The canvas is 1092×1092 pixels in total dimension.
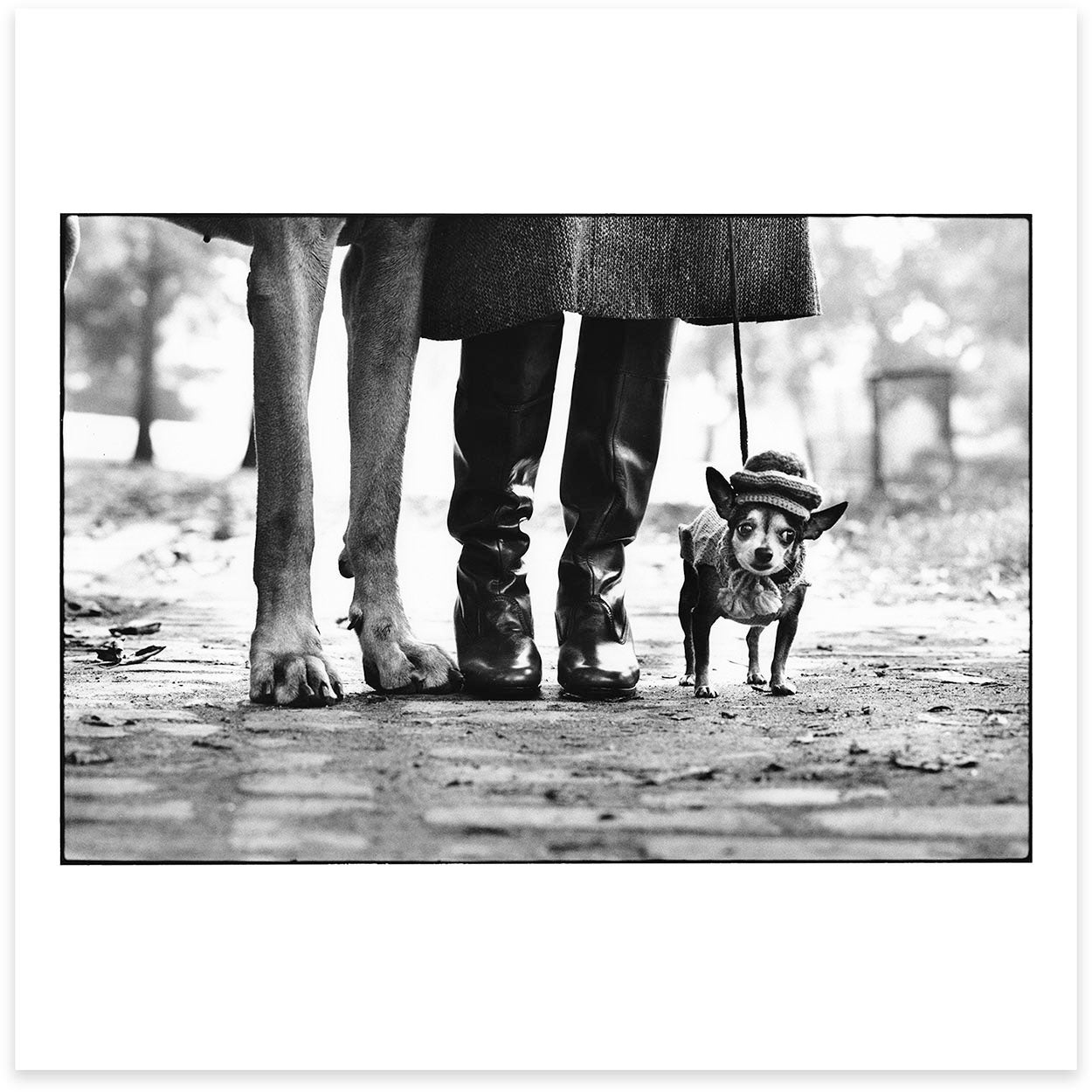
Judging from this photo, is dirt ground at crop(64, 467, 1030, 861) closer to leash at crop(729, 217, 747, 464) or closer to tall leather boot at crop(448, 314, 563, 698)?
tall leather boot at crop(448, 314, 563, 698)

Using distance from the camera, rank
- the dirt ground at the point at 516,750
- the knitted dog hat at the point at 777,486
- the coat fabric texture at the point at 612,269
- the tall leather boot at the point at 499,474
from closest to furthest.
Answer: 1. the dirt ground at the point at 516,750
2. the knitted dog hat at the point at 777,486
3. the coat fabric texture at the point at 612,269
4. the tall leather boot at the point at 499,474

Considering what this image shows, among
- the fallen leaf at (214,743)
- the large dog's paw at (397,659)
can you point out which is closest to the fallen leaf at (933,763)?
the large dog's paw at (397,659)

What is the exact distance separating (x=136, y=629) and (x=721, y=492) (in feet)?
3.94

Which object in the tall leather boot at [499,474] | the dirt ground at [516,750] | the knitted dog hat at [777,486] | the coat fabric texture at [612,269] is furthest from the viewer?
the tall leather boot at [499,474]

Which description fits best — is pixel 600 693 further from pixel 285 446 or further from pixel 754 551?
pixel 285 446

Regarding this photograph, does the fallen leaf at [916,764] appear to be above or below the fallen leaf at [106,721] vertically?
below

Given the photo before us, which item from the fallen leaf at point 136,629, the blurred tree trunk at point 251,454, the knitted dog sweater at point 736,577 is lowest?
the fallen leaf at point 136,629

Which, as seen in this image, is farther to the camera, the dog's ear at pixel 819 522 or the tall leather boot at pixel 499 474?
the tall leather boot at pixel 499 474

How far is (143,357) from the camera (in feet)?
8.71

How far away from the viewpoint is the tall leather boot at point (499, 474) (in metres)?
2.68

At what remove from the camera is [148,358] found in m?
2.68

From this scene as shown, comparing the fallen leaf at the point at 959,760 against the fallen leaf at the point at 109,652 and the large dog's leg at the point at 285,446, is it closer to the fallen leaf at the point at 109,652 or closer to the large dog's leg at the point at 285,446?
the large dog's leg at the point at 285,446
